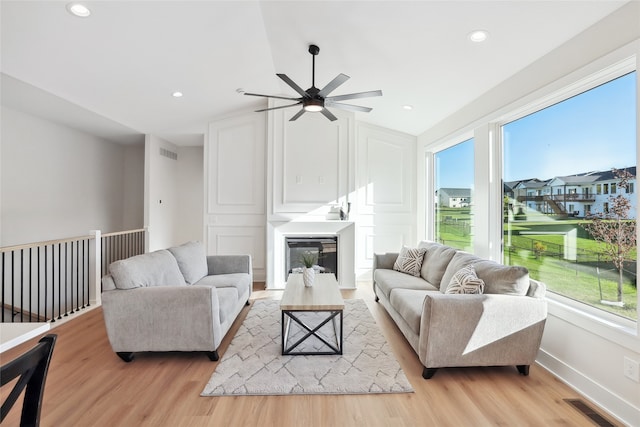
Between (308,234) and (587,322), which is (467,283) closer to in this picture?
(587,322)

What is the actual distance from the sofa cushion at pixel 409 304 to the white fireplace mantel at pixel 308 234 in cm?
191

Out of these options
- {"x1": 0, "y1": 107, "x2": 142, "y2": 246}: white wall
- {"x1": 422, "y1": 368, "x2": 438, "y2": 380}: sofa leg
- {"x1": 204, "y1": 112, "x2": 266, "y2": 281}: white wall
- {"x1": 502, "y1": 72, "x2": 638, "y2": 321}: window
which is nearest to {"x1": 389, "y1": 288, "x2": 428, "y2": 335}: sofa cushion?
{"x1": 422, "y1": 368, "x2": 438, "y2": 380}: sofa leg

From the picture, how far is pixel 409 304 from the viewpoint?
2867 millimetres

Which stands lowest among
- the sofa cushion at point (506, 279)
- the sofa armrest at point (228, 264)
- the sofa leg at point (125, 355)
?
the sofa leg at point (125, 355)

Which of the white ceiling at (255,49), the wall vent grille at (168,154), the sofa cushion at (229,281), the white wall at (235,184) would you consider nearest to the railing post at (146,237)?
the white wall at (235,184)

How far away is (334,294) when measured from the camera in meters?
3.06

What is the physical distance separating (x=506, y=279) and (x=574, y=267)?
588 mm

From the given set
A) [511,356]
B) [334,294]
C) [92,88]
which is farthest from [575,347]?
[92,88]

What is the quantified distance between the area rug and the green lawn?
1590 mm

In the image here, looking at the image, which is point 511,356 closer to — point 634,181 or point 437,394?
A: point 437,394

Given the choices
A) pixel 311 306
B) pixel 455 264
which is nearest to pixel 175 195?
pixel 311 306

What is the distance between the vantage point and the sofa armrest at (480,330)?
7.74 ft

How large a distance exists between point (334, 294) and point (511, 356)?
152 centimetres

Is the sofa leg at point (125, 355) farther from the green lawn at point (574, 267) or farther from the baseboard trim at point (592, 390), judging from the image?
the green lawn at point (574, 267)
